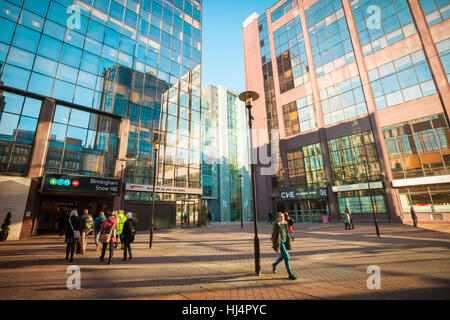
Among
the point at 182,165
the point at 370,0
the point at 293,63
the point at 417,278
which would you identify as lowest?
the point at 417,278

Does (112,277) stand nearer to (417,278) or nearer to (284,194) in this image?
(417,278)

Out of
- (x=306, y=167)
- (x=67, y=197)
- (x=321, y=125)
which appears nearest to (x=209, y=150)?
(x=306, y=167)

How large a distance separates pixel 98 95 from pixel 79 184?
9222mm

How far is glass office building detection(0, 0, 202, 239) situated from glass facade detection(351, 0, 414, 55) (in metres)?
24.4

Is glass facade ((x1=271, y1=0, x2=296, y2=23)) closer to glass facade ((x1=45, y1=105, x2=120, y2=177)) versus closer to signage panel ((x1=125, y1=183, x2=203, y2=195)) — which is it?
glass facade ((x1=45, y1=105, x2=120, y2=177))

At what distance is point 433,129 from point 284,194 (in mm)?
19029

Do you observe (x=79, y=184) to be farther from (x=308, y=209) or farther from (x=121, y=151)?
(x=308, y=209)

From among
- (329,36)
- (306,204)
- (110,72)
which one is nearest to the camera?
(110,72)

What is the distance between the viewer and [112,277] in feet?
19.4

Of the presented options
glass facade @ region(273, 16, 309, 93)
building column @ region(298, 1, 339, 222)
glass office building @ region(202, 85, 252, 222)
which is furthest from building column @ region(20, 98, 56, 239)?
glass facade @ region(273, 16, 309, 93)

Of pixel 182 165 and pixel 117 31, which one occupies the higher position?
pixel 117 31

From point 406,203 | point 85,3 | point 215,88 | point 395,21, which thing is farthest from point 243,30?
point 406,203

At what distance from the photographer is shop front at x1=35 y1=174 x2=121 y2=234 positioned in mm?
15836

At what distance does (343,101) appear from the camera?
29.4 m
